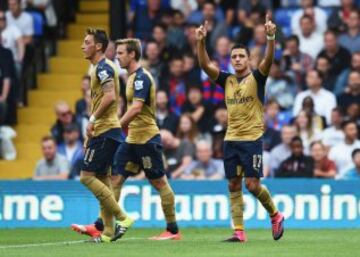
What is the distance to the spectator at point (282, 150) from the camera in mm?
21328

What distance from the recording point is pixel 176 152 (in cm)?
2195

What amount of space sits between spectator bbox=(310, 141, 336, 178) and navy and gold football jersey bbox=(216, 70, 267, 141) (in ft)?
18.1

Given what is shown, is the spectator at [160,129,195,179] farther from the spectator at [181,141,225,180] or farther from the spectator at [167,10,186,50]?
the spectator at [167,10,186,50]

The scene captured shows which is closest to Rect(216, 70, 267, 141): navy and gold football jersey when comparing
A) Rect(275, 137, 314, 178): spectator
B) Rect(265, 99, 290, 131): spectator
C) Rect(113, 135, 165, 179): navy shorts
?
Rect(113, 135, 165, 179): navy shorts

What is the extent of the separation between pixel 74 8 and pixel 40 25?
1.62 m

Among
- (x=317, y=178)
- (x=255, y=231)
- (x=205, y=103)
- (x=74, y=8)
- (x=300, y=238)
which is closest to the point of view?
(x=300, y=238)

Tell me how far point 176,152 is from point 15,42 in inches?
162

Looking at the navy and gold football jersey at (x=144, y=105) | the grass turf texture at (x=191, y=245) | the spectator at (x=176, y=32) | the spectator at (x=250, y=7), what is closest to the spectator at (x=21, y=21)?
the spectator at (x=176, y=32)

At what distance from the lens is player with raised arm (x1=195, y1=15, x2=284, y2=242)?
15.4 m

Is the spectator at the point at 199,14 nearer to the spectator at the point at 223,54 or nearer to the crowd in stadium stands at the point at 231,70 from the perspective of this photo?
the crowd in stadium stands at the point at 231,70

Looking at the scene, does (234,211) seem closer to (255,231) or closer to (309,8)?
(255,231)

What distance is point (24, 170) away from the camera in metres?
23.3

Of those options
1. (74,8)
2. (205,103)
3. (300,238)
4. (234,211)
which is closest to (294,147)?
(205,103)

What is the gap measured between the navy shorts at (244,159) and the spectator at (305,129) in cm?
636
